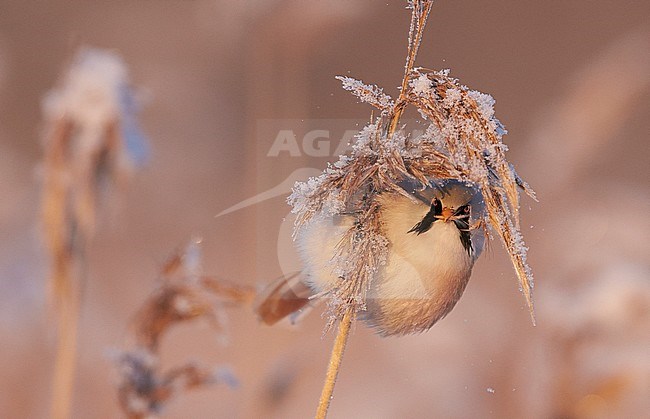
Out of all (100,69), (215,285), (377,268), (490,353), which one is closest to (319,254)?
(377,268)

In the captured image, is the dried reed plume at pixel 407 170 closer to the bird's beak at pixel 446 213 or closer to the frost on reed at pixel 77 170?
the bird's beak at pixel 446 213

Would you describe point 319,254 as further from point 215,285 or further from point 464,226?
point 215,285

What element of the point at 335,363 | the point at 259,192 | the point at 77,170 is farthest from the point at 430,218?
the point at 259,192

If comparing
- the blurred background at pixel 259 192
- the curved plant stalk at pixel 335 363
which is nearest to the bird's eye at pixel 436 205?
the curved plant stalk at pixel 335 363

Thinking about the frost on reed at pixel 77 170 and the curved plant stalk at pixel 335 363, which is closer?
the curved plant stalk at pixel 335 363

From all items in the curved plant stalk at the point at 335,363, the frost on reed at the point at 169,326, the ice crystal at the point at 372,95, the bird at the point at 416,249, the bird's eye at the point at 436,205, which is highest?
the ice crystal at the point at 372,95

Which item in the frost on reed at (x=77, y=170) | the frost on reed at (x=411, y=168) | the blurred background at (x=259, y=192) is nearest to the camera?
the frost on reed at (x=411, y=168)

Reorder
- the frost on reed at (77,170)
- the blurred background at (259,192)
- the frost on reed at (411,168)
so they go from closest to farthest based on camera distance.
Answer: the frost on reed at (411,168) < the frost on reed at (77,170) < the blurred background at (259,192)
